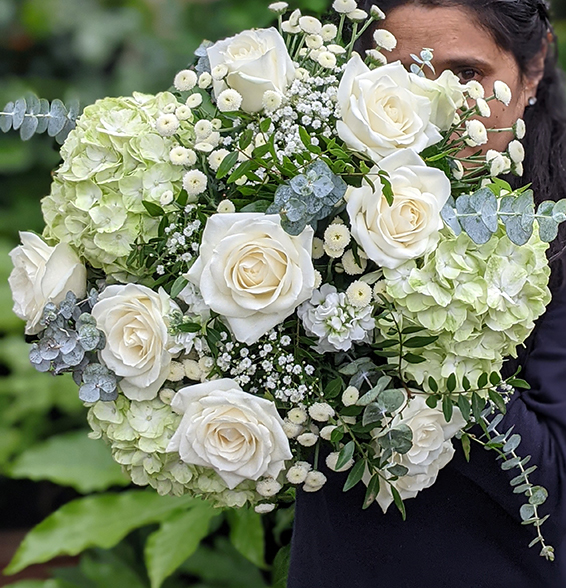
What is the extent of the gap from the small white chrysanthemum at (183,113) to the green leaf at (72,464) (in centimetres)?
124

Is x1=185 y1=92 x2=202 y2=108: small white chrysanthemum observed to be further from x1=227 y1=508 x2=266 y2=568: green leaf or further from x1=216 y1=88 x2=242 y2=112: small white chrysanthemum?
x1=227 y1=508 x2=266 y2=568: green leaf

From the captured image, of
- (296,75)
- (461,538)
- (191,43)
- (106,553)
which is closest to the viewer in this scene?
(296,75)

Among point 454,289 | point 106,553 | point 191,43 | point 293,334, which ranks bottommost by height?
point 106,553

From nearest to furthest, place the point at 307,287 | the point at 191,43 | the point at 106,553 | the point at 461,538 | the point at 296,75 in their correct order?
the point at 307,287 → the point at 296,75 → the point at 461,538 → the point at 191,43 → the point at 106,553

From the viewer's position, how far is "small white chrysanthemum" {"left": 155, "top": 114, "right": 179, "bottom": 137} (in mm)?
888

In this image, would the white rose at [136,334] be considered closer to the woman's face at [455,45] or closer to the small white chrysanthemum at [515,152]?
the small white chrysanthemum at [515,152]

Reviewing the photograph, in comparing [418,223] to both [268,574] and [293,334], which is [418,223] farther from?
[268,574]

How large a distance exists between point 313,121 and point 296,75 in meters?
0.07

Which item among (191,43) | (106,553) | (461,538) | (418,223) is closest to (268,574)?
(106,553)

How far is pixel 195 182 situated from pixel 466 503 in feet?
1.92

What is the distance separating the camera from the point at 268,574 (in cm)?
217

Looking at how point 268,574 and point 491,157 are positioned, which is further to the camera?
point 268,574

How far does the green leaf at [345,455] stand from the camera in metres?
0.84

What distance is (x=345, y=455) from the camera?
0.85 m
